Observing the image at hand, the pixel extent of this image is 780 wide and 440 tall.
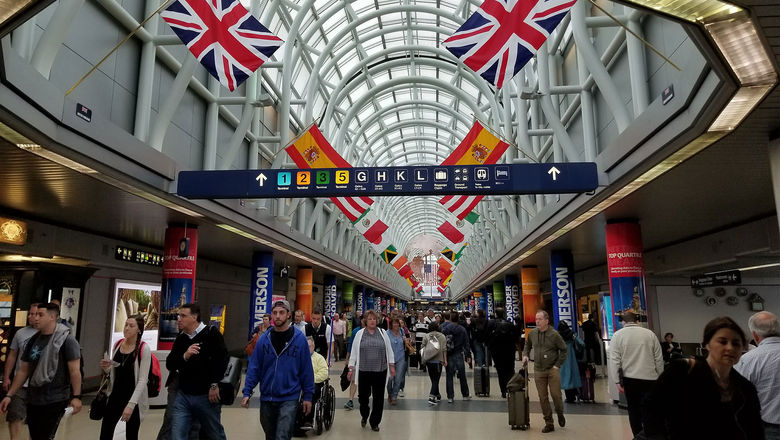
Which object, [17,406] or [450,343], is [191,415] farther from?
[450,343]

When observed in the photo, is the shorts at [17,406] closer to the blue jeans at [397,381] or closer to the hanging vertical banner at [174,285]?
the hanging vertical banner at [174,285]

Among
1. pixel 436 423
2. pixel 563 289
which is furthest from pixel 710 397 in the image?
pixel 563 289

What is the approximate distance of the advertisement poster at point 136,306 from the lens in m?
14.1

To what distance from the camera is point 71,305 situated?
1246 cm

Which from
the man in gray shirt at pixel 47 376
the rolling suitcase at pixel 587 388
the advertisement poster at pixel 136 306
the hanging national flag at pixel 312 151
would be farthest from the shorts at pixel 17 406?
the rolling suitcase at pixel 587 388

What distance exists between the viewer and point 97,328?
45.2 feet

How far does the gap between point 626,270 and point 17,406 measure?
10593 millimetres

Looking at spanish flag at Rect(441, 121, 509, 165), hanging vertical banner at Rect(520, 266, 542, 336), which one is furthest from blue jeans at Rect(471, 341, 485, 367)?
hanging vertical banner at Rect(520, 266, 542, 336)

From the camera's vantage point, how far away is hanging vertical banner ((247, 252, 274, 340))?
1723 cm

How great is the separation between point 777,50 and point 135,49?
34.9ft

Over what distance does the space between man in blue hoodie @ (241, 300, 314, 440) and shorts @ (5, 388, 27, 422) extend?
2.47 metres

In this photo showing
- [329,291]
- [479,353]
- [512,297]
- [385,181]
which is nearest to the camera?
[385,181]

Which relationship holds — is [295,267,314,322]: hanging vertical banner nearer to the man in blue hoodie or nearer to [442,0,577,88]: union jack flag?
[442,0,577,88]: union jack flag

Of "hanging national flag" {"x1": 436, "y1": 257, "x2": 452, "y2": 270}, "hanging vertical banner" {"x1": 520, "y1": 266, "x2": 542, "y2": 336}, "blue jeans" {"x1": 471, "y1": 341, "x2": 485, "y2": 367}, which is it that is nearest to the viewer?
"blue jeans" {"x1": 471, "y1": 341, "x2": 485, "y2": 367}
